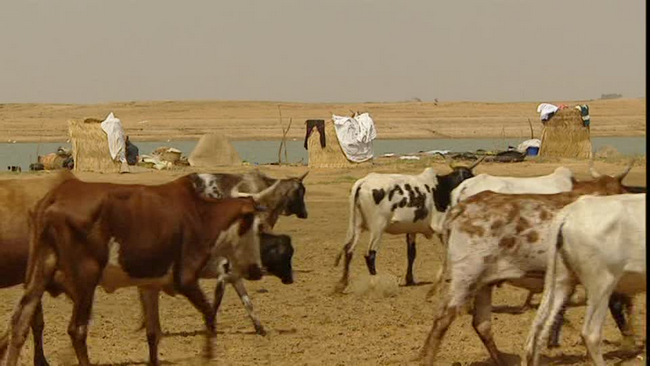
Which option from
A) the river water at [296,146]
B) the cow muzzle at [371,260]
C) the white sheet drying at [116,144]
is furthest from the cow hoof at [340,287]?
the river water at [296,146]

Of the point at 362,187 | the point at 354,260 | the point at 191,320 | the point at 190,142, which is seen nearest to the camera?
the point at 191,320

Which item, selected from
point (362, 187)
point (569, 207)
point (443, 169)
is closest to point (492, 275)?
point (569, 207)


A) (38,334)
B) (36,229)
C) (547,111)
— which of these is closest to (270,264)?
(38,334)

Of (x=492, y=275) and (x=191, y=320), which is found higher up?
(x=492, y=275)

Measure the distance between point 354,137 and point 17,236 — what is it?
23175mm

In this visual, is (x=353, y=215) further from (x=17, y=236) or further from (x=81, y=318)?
(x=81, y=318)

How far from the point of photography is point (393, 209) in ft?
46.8

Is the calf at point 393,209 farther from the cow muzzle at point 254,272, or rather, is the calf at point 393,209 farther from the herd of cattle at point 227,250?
the cow muzzle at point 254,272

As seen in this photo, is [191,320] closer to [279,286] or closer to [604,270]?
[279,286]

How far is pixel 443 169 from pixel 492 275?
20095 millimetres

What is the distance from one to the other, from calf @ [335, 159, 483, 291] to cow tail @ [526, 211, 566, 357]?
560 cm

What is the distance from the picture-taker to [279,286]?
1429cm

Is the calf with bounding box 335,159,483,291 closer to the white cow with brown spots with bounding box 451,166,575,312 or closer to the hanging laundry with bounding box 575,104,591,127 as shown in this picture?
the white cow with brown spots with bounding box 451,166,575,312

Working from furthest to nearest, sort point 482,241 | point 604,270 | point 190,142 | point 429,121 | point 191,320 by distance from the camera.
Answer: point 429,121 → point 190,142 → point 191,320 → point 482,241 → point 604,270
